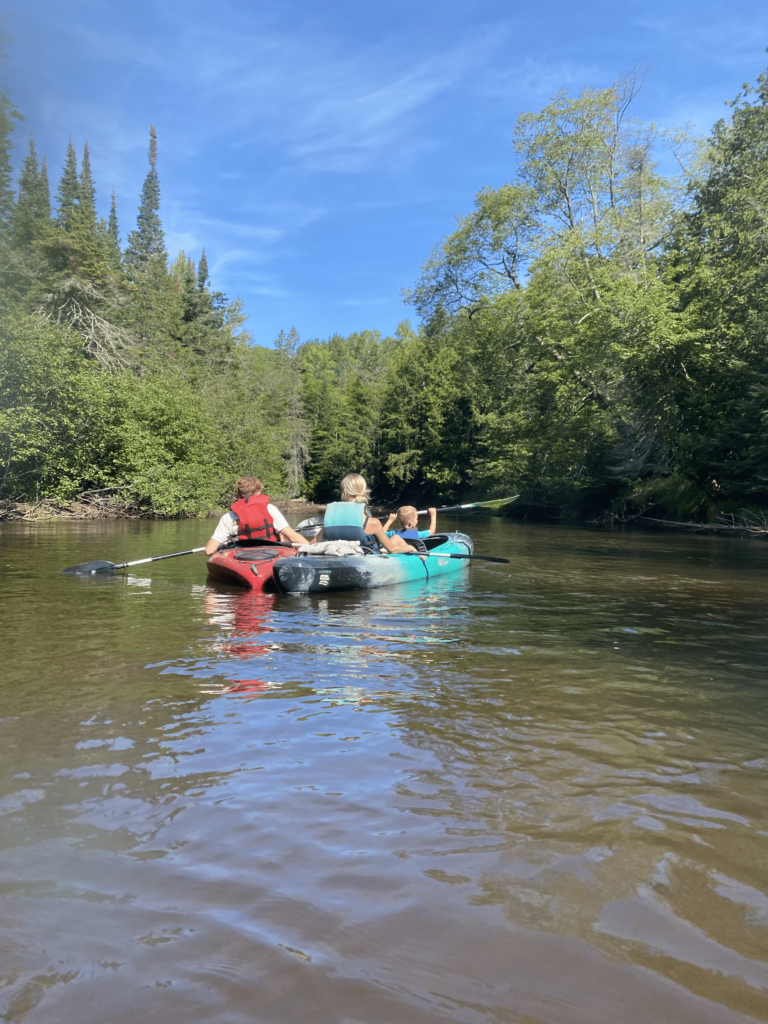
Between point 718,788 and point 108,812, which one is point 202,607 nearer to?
point 108,812

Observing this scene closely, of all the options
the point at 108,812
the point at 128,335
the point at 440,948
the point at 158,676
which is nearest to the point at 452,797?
the point at 440,948

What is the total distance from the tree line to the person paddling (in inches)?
438

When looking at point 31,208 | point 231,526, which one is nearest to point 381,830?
point 231,526

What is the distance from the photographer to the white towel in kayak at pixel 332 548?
8.66 m

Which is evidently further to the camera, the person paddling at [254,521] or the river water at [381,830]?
the person paddling at [254,521]

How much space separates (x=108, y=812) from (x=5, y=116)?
695 inches

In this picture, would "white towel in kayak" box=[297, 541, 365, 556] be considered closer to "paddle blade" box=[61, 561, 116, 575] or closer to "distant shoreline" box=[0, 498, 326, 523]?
"paddle blade" box=[61, 561, 116, 575]

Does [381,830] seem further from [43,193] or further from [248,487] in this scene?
[43,193]

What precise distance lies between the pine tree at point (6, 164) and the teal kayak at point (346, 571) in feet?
39.6

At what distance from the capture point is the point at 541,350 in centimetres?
2714

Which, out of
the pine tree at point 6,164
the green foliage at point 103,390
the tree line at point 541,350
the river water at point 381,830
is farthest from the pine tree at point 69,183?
the river water at point 381,830

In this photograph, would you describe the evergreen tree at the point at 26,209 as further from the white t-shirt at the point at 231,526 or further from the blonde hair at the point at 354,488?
the blonde hair at the point at 354,488

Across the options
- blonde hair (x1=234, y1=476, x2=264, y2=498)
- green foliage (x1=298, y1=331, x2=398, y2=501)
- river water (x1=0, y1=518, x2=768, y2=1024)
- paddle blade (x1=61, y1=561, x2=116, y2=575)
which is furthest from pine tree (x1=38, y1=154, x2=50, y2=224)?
river water (x1=0, y1=518, x2=768, y2=1024)

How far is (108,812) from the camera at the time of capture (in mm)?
2623
